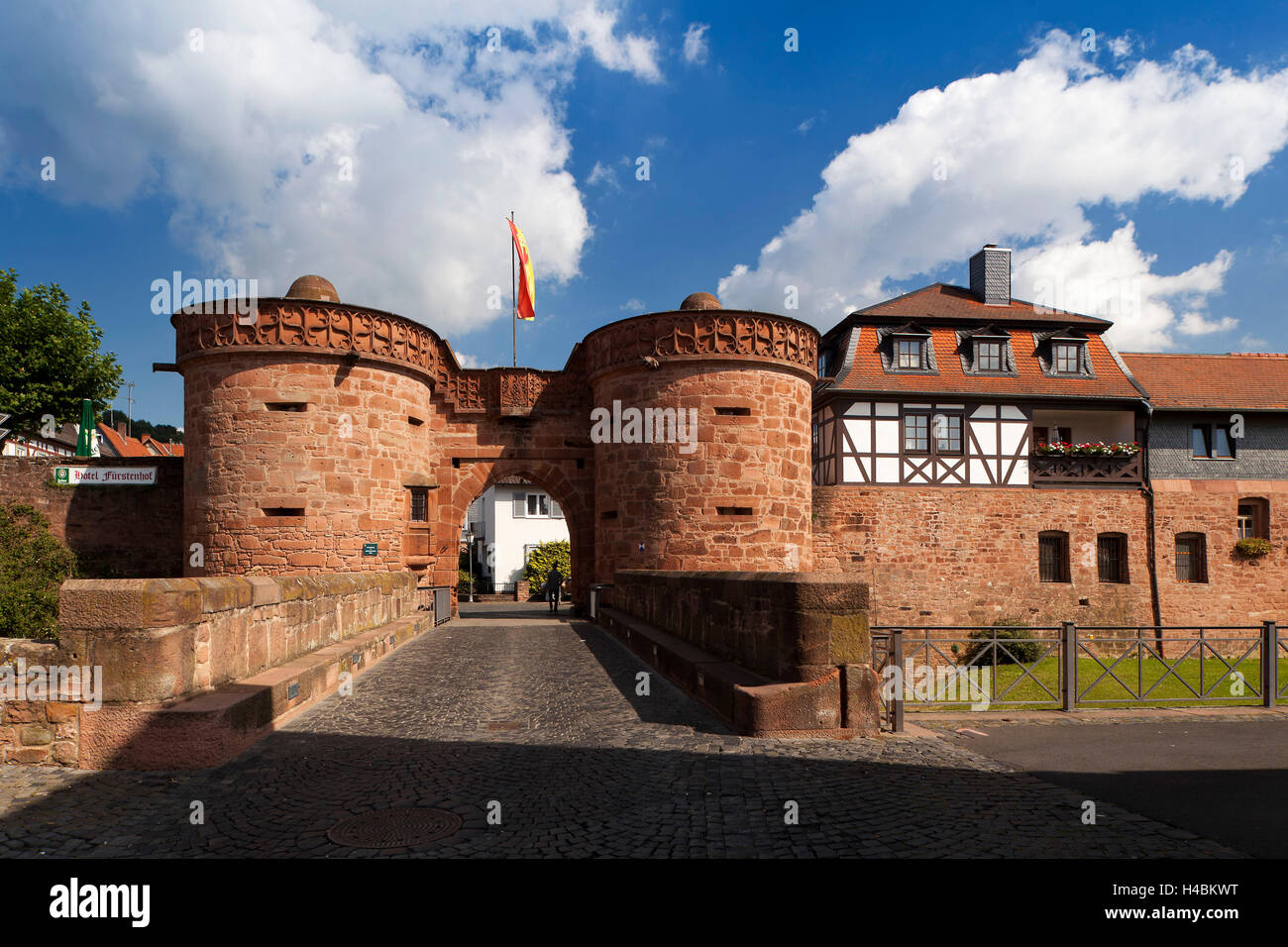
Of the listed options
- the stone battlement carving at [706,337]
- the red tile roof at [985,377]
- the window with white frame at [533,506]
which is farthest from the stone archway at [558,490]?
the window with white frame at [533,506]

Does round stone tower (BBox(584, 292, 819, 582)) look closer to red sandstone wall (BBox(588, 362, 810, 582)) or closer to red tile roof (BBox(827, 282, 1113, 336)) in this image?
red sandstone wall (BBox(588, 362, 810, 582))

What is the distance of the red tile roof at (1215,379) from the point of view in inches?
897

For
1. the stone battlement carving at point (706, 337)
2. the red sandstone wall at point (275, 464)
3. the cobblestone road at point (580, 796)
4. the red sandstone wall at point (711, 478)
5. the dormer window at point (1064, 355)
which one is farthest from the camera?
the dormer window at point (1064, 355)

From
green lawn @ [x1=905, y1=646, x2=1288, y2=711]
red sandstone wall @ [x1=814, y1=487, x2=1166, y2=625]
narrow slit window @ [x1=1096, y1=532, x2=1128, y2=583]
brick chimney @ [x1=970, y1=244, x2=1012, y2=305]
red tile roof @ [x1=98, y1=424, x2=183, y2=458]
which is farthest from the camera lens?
red tile roof @ [x1=98, y1=424, x2=183, y2=458]

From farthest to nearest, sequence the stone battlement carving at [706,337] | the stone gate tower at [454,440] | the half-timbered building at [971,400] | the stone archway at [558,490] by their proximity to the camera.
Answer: the half-timbered building at [971,400] → the stone archway at [558,490] → the stone battlement carving at [706,337] → the stone gate tower at [454,440]

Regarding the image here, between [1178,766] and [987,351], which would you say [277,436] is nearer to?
[1178,766]

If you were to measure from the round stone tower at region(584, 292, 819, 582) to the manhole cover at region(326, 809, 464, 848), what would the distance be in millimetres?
12332

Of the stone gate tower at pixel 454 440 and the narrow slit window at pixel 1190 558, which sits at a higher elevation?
the stone gate tower at pixel 454 440

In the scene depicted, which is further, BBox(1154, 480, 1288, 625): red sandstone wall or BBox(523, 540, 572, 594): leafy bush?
BBox(523, 540, 572, 594): leafy bush

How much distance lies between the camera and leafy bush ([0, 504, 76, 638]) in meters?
15.4

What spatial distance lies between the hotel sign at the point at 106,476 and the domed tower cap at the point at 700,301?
12536 millimetres

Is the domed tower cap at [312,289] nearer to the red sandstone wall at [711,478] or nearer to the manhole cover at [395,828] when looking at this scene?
the red sandstone wall at [711,478]

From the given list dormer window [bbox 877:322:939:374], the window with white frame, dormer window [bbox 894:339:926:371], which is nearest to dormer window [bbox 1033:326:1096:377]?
dormer window [bbox 877:322:939:374]
